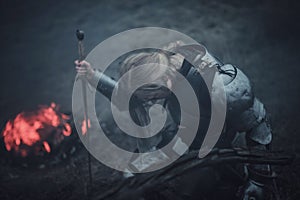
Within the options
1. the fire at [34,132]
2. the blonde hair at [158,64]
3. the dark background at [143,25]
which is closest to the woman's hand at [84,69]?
the blonde hair at [158,64]

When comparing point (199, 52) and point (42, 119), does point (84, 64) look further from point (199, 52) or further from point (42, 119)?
point (42, 119)

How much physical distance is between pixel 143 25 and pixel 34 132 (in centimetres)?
433

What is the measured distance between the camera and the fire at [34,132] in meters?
Result: 5.67

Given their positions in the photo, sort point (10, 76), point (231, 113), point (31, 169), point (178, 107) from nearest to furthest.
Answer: point (231, 113) → point (178, 107) → point (31, 169) → point (10, 76)

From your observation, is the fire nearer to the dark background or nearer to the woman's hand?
the dark background

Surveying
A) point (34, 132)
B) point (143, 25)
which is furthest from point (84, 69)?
point (143, 25)

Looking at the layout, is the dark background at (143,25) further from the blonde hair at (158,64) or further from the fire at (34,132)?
the blonde hair at (158,64)

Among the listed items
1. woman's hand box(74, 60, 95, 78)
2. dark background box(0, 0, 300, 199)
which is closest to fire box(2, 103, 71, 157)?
dark background box(0, 0, 300, 199)

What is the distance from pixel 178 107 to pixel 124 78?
802 millimetres

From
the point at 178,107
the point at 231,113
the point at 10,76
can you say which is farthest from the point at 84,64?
the point at 10,76

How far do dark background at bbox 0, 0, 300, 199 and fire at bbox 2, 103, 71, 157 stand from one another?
954mm

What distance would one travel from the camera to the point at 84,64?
14.4ft

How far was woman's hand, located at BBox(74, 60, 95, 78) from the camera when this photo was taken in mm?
4387

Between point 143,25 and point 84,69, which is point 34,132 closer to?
point 84,69
